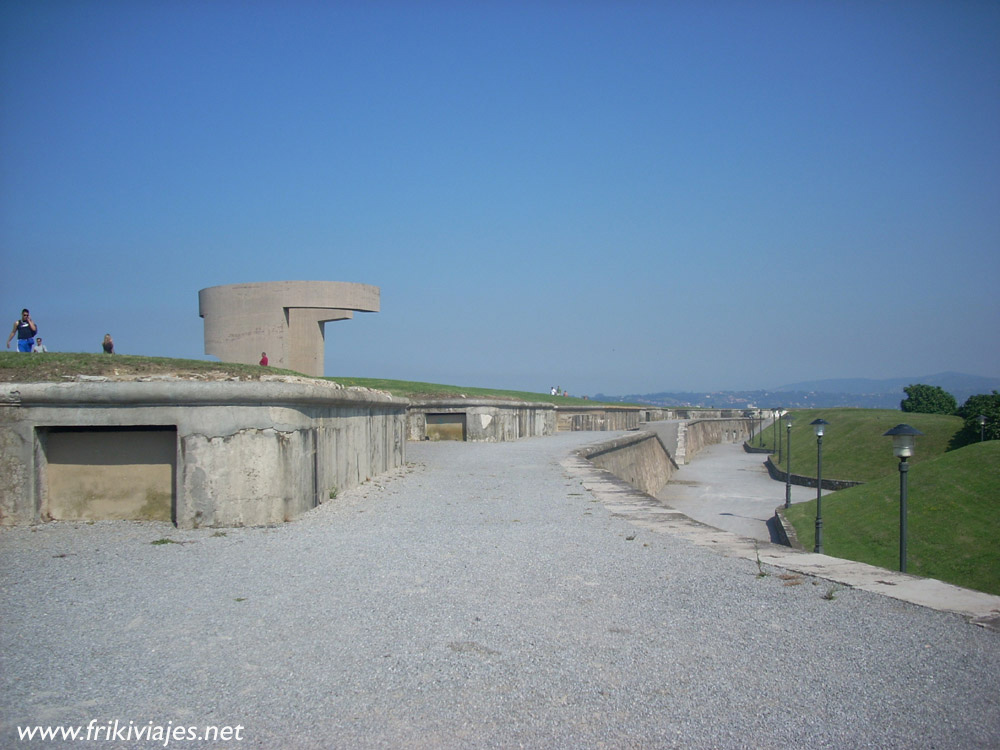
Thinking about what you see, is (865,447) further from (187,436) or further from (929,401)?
(187,436)

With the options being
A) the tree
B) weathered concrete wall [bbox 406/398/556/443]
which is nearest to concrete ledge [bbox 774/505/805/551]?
weathered concrete wall [bbox 406/398/556/443]

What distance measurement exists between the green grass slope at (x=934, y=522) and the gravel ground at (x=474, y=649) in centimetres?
1191

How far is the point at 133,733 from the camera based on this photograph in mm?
3197

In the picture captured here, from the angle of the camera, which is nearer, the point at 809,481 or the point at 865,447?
the point at 809,481

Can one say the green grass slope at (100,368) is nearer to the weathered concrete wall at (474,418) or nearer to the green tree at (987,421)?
the weathered concrete wall at (474,418)

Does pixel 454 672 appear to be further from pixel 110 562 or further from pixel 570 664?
pixel 110 562

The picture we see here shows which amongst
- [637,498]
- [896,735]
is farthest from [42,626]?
[637,498]

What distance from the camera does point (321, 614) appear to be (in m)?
4.79

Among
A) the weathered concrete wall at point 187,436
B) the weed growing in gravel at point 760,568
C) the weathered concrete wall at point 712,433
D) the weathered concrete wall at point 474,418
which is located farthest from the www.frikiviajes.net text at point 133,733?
the weathered concrete wall at point 712,433

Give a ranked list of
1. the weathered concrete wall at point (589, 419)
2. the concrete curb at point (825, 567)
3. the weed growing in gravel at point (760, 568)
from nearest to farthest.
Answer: the concrete curb at point (825, 567), the weed growing in gravel at point (760, 568), the weathered concrete wall at point (589, 419)

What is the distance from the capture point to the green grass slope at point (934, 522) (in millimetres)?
15859

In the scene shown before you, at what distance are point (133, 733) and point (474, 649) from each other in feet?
5.51

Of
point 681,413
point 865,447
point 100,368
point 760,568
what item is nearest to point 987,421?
point 865,447

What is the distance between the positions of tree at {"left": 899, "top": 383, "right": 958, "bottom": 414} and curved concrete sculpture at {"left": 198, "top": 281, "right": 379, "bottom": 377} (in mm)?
49873
